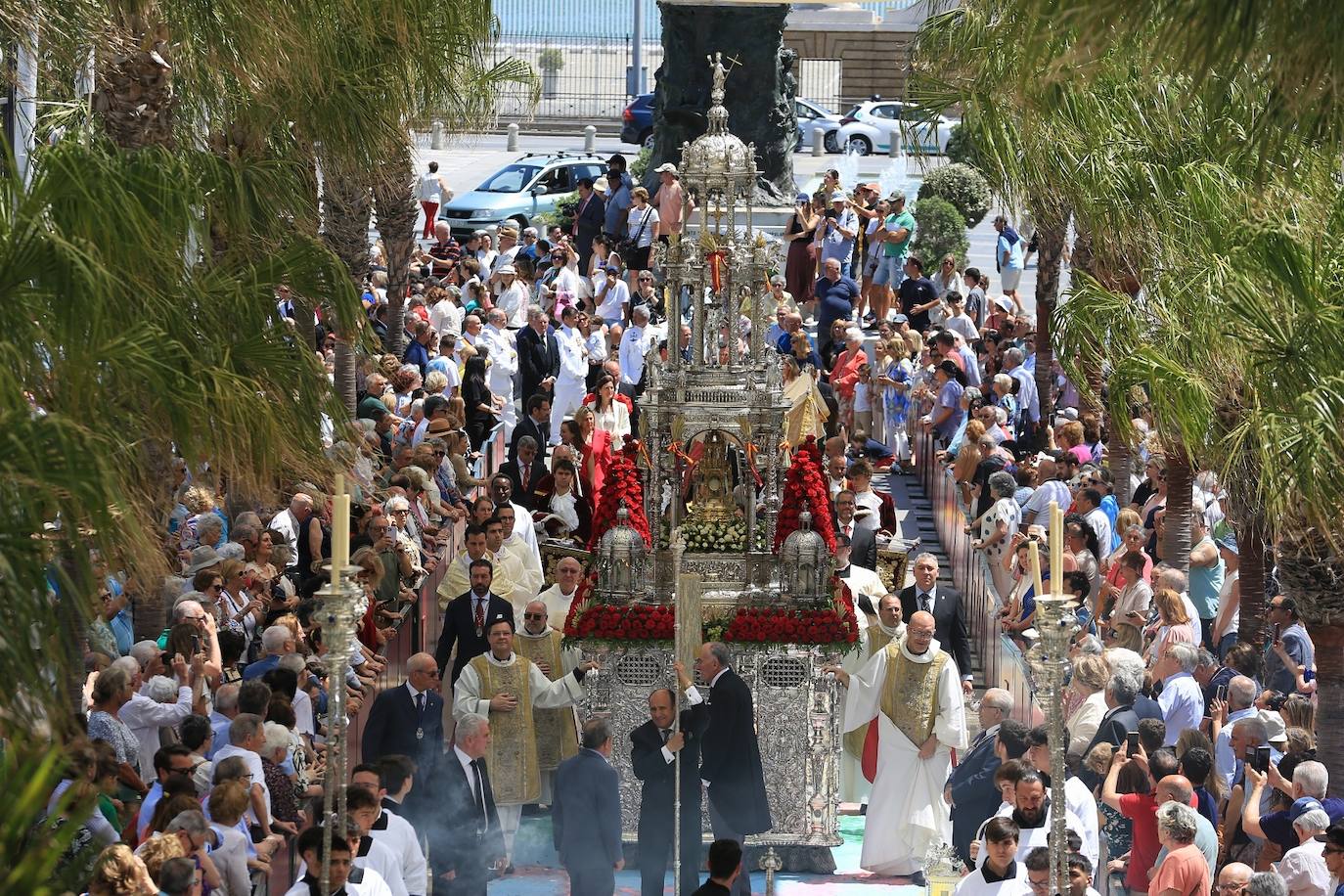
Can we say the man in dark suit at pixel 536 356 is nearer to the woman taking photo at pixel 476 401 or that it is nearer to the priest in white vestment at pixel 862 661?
the woman taking photo at pixel 476 401

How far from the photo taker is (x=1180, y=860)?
983 cm

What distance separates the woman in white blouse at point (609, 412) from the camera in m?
19.1

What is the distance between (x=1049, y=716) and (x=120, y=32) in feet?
22.1

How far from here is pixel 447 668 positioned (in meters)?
14.9

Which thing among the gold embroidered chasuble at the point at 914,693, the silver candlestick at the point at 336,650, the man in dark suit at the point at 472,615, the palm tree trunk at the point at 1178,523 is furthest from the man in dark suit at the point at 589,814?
the palm tree trunk at the point at 1178,523

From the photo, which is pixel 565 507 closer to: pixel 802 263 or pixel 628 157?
pixel 802 263

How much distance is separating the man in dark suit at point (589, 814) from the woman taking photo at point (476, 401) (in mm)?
9860

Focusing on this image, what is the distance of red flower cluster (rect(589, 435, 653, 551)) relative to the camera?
554 inches

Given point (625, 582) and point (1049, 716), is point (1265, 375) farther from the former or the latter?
point (625, 582)

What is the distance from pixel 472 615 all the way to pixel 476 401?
7.33m

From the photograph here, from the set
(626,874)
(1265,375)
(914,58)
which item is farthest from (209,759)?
(914,58)

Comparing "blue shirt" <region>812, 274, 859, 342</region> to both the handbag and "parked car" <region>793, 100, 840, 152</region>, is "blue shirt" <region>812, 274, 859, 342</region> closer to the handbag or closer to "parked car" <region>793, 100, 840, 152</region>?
the handbag

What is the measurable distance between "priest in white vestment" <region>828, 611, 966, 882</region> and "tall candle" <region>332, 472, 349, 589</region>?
558cm

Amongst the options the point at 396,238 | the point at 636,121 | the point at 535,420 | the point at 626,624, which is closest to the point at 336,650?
the point at 626,624
